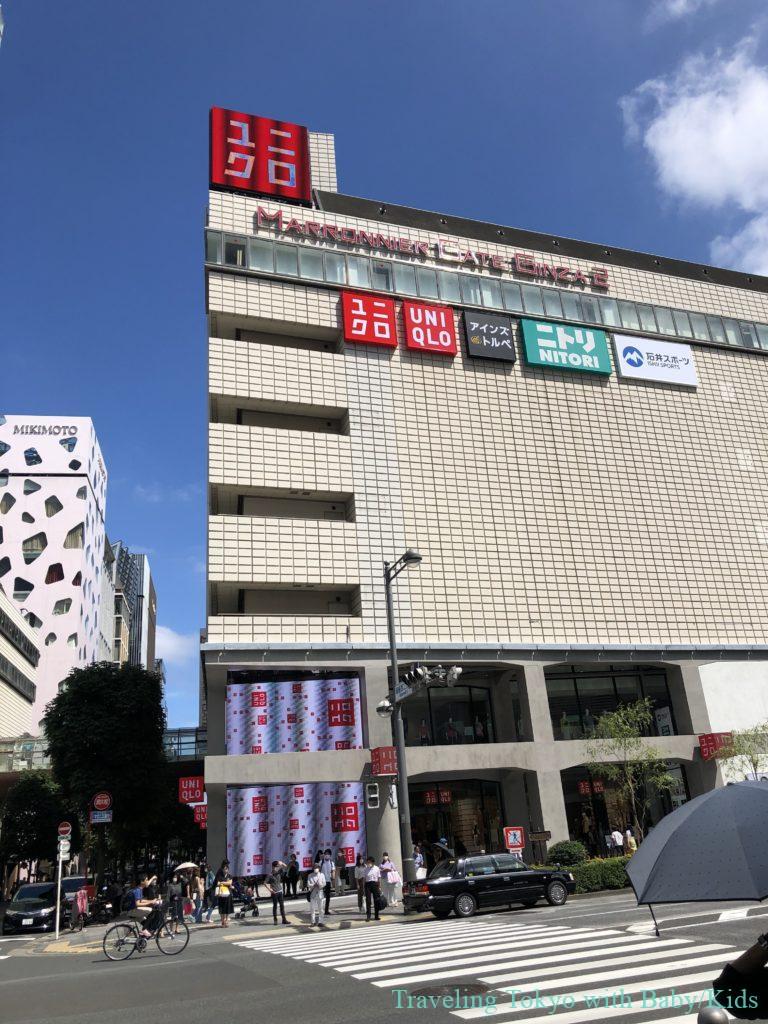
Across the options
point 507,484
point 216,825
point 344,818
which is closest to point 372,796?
point 344,818

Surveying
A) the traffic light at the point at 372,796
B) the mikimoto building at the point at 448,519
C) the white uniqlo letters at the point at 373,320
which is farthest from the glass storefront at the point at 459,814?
the white uniqlo letters at the point at 373,320

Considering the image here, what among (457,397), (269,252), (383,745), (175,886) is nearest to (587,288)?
(457,397)

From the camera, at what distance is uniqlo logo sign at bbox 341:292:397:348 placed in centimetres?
4012

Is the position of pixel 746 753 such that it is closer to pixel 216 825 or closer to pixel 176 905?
pixel 216 825

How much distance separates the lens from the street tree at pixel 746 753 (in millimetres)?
36750

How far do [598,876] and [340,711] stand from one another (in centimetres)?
1330

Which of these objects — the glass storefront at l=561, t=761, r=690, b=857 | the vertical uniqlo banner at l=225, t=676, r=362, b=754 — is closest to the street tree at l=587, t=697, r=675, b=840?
the glass storefront at l=561, t=761, r=690, b=857

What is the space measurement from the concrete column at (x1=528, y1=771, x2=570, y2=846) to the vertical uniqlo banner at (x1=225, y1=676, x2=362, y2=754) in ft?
28.0

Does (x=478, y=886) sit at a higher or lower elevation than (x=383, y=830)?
lower

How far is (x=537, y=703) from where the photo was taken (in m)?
36.5

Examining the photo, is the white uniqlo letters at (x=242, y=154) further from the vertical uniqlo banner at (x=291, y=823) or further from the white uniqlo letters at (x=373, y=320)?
the vertical uniqlo banner at (x=291, y=823)

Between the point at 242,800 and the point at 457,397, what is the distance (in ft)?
73.7

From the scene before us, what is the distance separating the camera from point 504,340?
43219 millimetres

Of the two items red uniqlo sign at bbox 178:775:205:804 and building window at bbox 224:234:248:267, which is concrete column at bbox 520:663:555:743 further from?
building window at bbox 224:234:248:267
